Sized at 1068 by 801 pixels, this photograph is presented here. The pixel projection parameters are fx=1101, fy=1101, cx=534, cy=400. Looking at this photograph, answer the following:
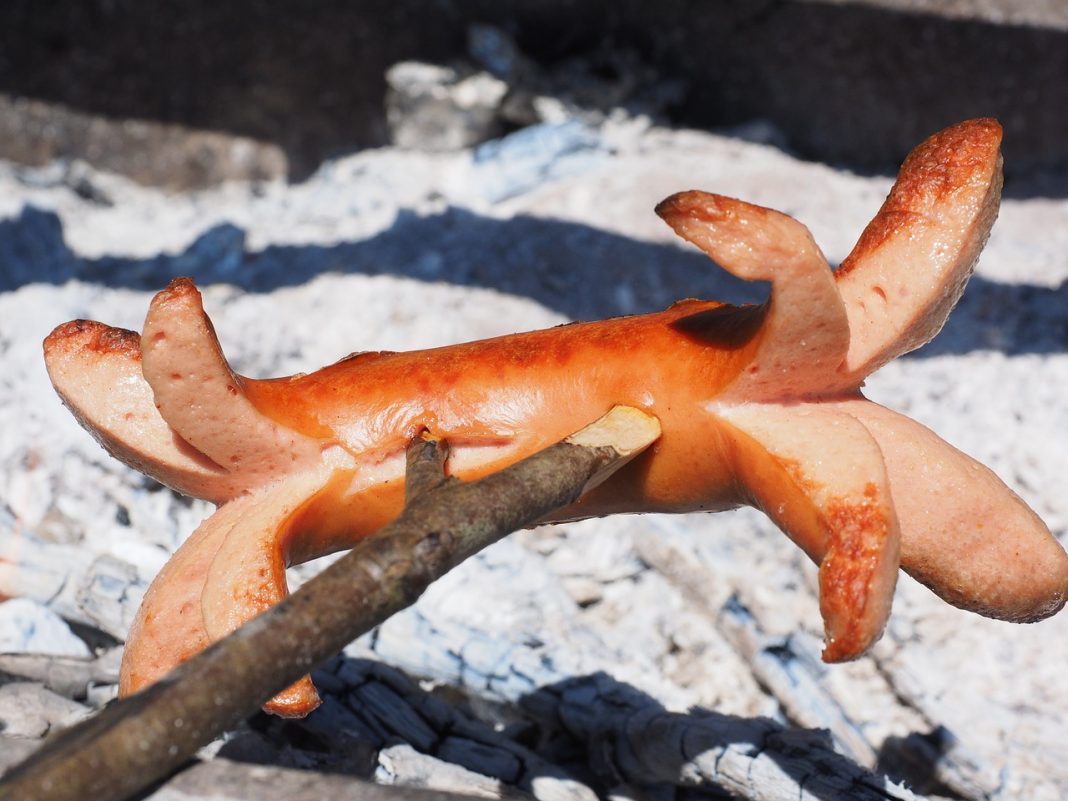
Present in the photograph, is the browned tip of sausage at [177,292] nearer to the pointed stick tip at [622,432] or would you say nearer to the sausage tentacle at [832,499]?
the pointed stick tip at [622,432]

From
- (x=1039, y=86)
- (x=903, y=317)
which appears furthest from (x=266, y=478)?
(x=1039, y=86)

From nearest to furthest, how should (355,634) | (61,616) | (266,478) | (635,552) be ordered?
(355,634), (266,478), (61,616), (635,552)

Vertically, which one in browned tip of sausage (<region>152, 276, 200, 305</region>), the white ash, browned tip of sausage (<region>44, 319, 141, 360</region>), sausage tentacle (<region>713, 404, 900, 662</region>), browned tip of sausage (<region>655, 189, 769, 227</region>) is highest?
browned tip of sausage (<region>655, 189, 769, 227</region>)

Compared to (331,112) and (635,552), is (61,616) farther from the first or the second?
(331,112)

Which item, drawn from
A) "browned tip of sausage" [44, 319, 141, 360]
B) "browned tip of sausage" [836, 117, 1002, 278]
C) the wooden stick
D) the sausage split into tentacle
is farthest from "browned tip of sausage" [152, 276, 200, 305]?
"browned tip of sausage" [836, 117, 1002, 278]

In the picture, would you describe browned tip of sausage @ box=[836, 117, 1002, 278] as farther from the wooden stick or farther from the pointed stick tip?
the wooden stick

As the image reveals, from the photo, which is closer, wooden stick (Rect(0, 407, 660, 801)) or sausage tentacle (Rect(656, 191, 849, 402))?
wooden stick (Rect(0, 407, 660, 801))

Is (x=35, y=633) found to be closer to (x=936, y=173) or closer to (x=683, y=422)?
(x=683, y=422)
